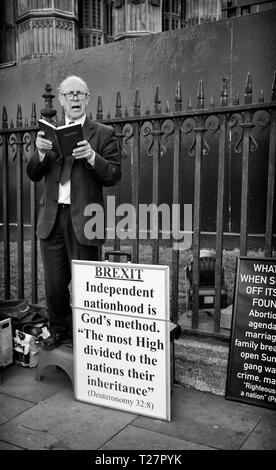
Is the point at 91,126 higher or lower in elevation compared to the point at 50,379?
higher

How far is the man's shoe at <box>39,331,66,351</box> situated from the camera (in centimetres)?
360

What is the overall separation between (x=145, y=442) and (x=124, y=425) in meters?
0.24

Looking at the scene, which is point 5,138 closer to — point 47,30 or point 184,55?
point 184,55

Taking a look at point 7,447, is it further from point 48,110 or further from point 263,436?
point 48,110

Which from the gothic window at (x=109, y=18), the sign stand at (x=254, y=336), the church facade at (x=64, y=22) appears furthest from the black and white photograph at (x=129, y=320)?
the gothic window at (x=109, y=18)

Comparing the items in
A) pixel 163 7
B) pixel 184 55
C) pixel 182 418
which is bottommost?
pixel 182 418

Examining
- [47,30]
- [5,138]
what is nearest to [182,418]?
[5,138]

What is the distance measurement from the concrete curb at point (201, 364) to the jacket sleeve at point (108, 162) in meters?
1.42

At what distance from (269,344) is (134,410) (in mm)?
1020

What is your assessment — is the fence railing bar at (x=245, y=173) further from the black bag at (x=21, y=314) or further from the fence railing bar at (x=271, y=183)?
the black bag at (x=21, y=314)

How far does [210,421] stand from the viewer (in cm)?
306

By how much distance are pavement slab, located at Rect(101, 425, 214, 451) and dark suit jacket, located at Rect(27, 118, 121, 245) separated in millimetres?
1382

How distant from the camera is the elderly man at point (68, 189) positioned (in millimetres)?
3389

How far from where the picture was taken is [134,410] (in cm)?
313
